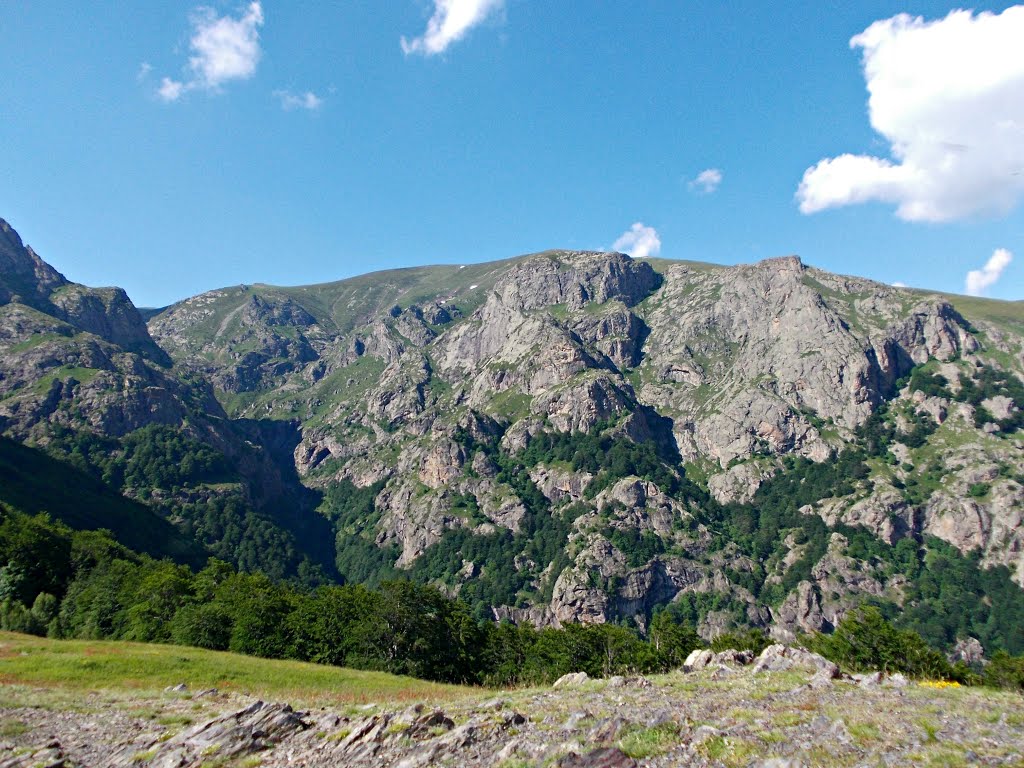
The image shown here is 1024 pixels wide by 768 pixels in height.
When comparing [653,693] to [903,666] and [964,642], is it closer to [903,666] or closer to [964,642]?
[903,666]

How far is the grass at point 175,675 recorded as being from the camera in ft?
125

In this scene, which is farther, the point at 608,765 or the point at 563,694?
the point at 563,694

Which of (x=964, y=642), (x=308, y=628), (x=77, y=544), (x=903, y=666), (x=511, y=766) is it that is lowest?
(x=964, y=642)

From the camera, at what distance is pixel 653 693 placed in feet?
96.3

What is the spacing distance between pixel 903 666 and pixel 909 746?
3060 inches

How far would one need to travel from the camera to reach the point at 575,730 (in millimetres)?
19891

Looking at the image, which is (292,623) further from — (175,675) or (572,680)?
(572,680)

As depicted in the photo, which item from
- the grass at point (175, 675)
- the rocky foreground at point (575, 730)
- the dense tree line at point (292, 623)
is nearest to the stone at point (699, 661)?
the rocky foreground at point (575, 730)

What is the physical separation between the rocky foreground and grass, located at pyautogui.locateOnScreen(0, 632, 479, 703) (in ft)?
25.6

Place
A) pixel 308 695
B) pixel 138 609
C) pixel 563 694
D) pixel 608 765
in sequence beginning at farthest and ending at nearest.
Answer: pixel 138 609, pixel 308 695, pixel 563 694, pixel 608 765

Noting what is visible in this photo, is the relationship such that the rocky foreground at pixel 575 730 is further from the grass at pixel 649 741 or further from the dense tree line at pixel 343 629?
the dense tree line at pixel 343 629

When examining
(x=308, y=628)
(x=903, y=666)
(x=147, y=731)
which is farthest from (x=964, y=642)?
(x=147, y=731)

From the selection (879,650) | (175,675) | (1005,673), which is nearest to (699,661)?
(175,675)

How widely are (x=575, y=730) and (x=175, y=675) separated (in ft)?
124
